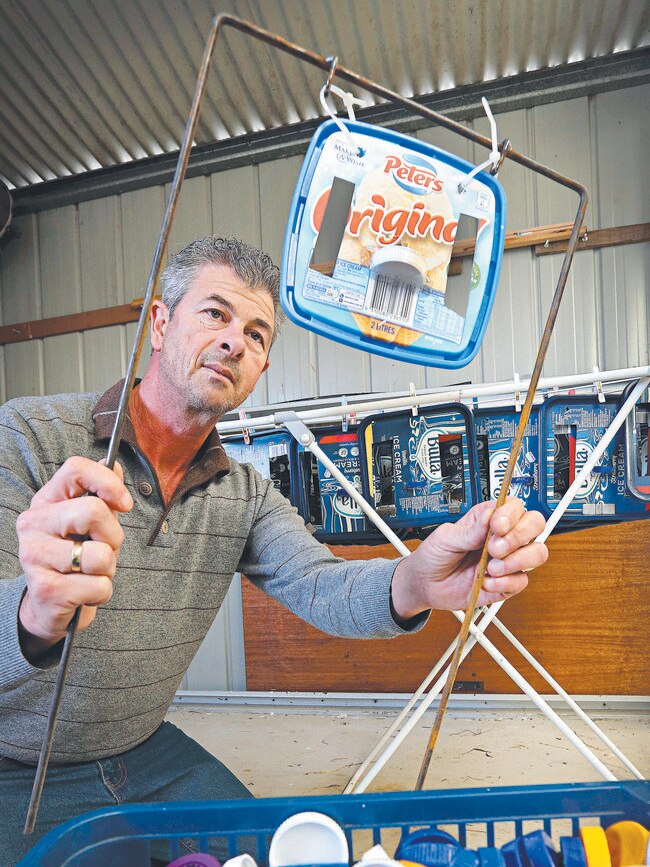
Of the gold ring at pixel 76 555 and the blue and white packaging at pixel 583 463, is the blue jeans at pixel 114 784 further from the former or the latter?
the blue and white packaging at pixel 583 463

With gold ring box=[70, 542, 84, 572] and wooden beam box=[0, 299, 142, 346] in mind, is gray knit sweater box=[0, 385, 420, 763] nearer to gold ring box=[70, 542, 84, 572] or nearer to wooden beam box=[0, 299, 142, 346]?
gold ring box=[70, 542, 84, 572]

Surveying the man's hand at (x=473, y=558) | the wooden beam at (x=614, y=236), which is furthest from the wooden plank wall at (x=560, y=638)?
the man's hand at (x=473, y=558)

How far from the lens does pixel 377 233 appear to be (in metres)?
0.75

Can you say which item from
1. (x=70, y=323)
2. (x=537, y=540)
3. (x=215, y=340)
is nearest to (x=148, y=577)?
(x=215, y=340)

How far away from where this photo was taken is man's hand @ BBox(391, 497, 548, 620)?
693 mm

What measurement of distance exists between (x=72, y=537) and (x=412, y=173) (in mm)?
540

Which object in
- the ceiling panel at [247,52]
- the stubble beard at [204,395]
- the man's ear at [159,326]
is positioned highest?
the ceiling panel at [247,52]

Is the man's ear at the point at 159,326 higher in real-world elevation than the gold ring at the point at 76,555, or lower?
higher

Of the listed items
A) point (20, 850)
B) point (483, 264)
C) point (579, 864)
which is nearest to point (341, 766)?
point (20, 850)

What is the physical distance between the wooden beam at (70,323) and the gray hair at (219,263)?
1.84 m

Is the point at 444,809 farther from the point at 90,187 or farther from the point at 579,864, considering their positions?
the point at 90,187

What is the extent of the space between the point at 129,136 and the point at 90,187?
367mm

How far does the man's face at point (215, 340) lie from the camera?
3.45 feet

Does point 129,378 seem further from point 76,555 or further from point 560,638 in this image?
point 560,638
